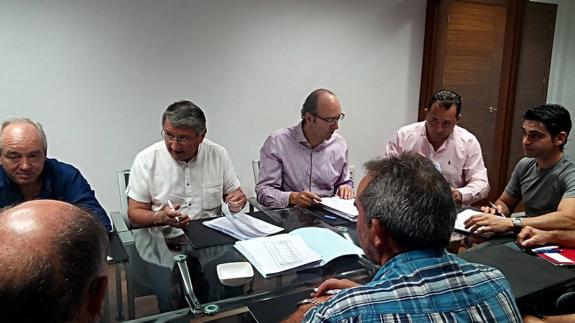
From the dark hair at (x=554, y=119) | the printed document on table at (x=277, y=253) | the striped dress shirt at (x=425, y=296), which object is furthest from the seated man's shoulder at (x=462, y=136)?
the striped dress shirt at (x=425, y=296)

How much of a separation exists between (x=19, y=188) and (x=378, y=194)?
155 cm

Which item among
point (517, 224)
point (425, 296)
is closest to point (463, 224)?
point (517, 224)

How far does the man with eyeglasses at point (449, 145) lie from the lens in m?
2.71

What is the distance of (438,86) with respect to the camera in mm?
4266

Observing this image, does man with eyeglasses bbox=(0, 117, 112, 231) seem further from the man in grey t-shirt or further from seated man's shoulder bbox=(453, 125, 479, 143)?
seated man's shoulder bbox=(453, 125, 479, 143)

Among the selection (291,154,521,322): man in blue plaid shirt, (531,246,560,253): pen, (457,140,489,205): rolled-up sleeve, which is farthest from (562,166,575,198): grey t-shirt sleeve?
(291,154,521,322): man in blue plaid shirt

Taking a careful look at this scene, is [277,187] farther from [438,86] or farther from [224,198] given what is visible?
[438,86]

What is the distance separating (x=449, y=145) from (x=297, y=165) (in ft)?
3.24

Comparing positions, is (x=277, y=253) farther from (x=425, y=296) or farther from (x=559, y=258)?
(x=559, y=258)

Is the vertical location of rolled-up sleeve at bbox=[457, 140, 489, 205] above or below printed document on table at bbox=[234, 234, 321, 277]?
above

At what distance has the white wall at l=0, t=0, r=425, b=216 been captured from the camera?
2.96 meters

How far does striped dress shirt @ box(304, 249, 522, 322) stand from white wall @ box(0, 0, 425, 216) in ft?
8.71

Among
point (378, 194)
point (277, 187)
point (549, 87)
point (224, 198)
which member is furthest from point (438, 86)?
point (378, 194)

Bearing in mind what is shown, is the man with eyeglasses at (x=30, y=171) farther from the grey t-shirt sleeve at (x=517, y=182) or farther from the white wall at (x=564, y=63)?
the white wall at (x=564, y=63)
